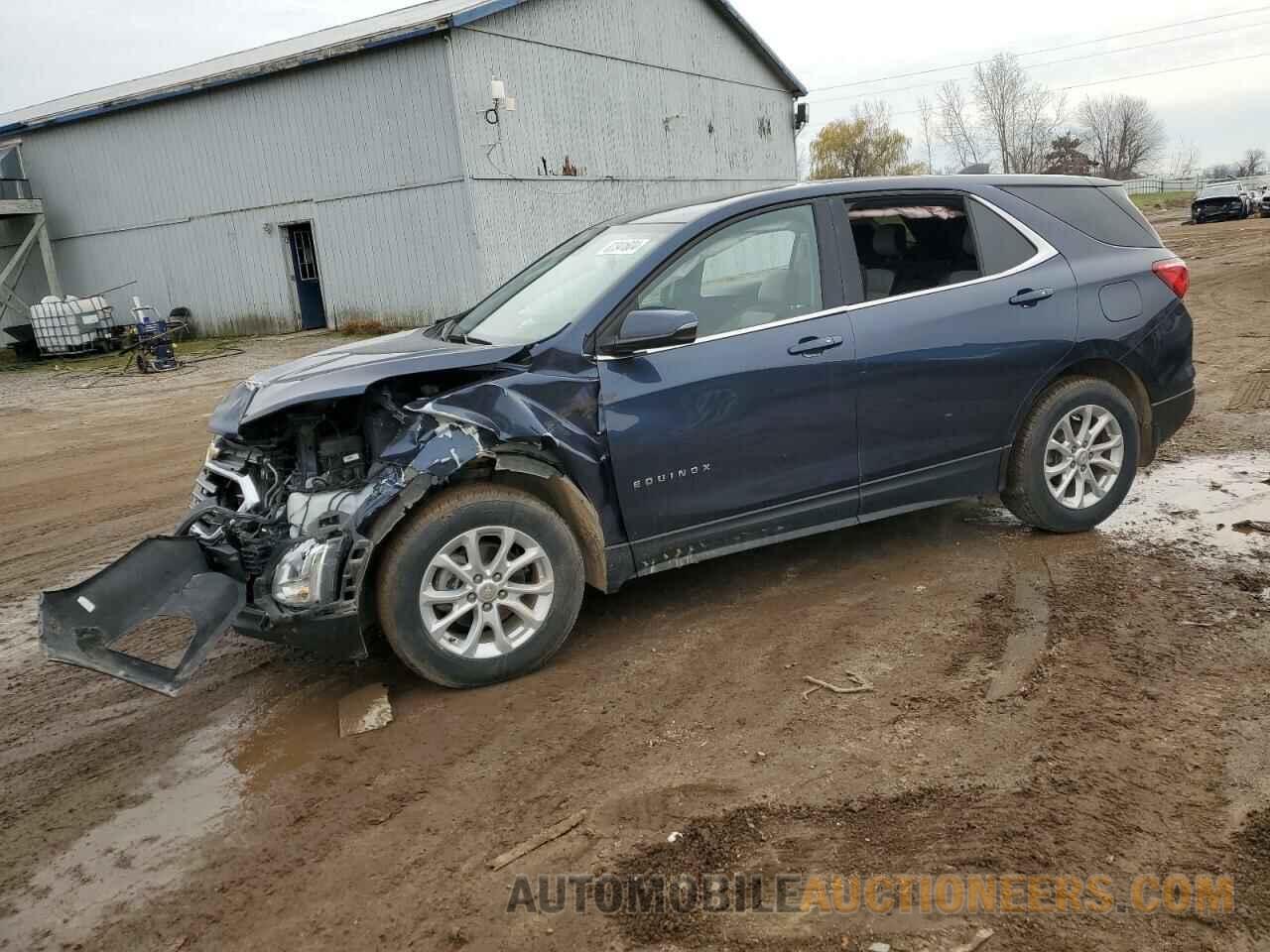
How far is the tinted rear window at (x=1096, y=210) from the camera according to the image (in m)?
5.25

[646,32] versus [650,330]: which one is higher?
[646,32]

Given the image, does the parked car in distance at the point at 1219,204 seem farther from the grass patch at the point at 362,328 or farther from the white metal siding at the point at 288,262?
the grass patch at the point at 362,328

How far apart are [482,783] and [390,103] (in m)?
18.3

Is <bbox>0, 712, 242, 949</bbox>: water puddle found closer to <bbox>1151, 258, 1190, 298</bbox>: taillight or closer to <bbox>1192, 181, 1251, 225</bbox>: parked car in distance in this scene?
<bbox>1151, 258, 1190, 298</bbox>: taillight

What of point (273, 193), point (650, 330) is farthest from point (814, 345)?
point (273, 193)

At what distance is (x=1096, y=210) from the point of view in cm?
540

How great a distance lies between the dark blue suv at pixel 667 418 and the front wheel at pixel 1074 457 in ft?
0.05

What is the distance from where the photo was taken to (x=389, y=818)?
3.17 meters

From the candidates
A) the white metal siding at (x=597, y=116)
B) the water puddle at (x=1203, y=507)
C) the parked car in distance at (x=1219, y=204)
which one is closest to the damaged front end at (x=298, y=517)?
the water puddle at (x=1203, y=507)

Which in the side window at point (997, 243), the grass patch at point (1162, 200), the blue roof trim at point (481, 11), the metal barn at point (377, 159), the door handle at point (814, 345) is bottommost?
the grass patch at point (1162, 200)

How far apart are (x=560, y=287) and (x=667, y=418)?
1.02 m

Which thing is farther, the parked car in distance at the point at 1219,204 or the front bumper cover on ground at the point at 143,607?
the parked car in distance at the point at 1219,204

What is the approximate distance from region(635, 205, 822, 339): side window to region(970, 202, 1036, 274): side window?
3.14ft

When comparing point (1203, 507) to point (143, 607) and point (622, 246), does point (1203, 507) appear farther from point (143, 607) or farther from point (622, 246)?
point (143, 607)
